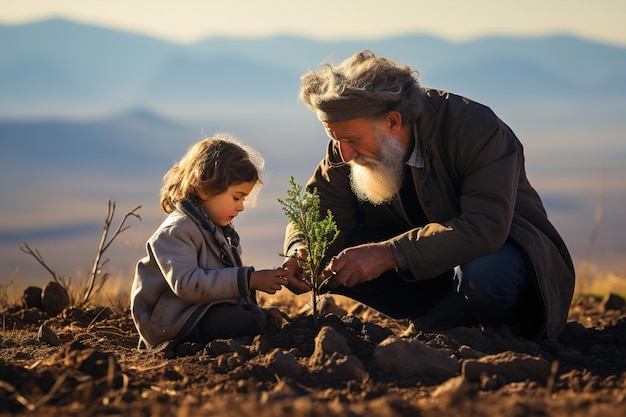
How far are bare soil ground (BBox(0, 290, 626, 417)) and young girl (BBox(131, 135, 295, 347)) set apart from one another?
0.60 feet

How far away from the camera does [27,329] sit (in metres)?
6.78

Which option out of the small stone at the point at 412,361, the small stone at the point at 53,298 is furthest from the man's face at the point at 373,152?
the small stone at the point at 53,298

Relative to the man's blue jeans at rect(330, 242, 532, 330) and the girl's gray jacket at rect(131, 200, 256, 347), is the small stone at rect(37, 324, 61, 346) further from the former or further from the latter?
the man's blue jeans at rect(330, 242, 532, 330)

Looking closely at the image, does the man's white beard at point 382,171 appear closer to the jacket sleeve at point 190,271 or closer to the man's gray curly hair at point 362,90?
the man's gray curly hair at point 362,90

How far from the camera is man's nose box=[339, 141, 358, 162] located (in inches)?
226

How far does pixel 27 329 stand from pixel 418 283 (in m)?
2.91

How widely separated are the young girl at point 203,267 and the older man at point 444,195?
40cm

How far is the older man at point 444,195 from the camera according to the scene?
5379 mm

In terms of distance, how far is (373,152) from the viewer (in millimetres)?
5719

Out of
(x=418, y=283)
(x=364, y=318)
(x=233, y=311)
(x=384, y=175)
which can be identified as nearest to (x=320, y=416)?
(x=233, y=311)

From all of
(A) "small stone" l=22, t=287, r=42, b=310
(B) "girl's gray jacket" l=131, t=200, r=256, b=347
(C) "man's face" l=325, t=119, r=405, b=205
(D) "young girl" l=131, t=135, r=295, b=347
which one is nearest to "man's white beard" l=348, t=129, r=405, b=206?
(C) "man's face" l=325, t=119, r=405, b=205

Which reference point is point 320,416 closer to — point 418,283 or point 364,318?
point 418,283

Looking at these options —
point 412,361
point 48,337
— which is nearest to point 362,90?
point 412,361

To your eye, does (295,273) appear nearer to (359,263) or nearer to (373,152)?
(359,263)
